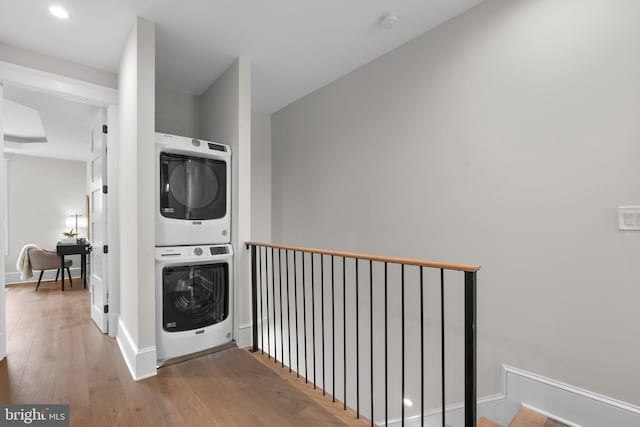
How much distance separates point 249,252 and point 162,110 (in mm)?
1875

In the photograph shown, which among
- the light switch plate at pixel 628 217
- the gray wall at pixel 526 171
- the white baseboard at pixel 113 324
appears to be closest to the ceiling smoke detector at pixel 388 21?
the gray wall at pixel 526 171

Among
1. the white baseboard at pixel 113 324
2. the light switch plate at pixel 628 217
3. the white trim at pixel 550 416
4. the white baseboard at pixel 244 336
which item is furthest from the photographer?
the white baseboard at pixel 113 324

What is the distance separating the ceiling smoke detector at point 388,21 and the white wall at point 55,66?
248cm

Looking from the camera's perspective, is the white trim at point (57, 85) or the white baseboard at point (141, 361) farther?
the white trim at point (57, 85)

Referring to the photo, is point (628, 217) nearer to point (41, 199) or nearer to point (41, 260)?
point (41, 260)

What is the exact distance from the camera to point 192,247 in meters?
2.50

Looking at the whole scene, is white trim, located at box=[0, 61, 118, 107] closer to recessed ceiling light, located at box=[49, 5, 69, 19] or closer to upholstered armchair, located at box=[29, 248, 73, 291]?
recessed ceiling light, located at box=[49, 5, 69, 19]

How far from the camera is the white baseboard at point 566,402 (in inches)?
61.9

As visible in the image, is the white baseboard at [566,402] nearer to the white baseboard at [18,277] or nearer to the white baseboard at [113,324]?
the white baseboard at [113,324]

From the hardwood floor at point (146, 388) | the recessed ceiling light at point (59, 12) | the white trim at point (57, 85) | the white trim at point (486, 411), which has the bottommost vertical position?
the white trim at point (486, 411)

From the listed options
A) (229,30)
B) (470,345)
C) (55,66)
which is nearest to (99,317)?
(55,66)

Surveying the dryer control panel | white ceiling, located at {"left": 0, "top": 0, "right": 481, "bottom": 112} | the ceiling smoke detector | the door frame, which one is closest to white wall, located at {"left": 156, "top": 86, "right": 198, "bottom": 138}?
white ceiling, located at {"left": 0, "top": 0, "right": 481, "bottom": 112}

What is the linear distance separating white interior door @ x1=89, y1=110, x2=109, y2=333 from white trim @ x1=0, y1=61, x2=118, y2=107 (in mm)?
229

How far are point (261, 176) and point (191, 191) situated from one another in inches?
68.2
